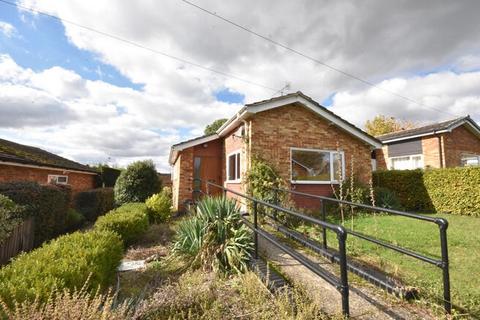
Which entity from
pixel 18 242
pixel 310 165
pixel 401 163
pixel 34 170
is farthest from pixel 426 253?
pixel 34 170

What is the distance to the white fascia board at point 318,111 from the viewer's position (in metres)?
8.71

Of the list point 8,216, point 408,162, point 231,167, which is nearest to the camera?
point 8,216

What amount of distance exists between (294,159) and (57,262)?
8030 mm

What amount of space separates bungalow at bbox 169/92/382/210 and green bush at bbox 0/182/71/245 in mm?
4933

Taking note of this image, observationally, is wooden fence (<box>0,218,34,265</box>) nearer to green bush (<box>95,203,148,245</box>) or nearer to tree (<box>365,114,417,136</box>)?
green bush (<box>95,203,148,245</box>)

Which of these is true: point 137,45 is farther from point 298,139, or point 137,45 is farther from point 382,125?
point 382,125

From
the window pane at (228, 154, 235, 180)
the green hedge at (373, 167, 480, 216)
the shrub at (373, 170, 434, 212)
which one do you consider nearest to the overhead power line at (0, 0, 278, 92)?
the window pane at (228, 154, 235, 180)

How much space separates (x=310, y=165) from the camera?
9.88 metres

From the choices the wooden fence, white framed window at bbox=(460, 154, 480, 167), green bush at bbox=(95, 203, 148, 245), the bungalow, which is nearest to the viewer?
the wooden fence

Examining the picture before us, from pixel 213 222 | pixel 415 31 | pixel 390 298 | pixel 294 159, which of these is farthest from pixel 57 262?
pixel 415 31

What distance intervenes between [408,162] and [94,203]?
18.4 m

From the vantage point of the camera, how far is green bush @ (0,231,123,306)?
215cm

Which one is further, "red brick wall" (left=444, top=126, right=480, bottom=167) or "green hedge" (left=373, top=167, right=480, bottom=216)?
"red brick wall" (left=444, top=126, right=480, bottom=167)

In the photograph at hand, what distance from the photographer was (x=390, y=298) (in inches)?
120
